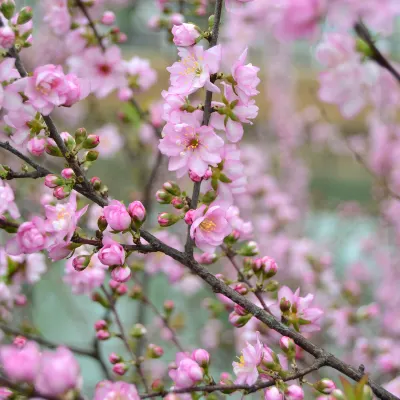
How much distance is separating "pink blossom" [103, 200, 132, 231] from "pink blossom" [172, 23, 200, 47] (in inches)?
8.6

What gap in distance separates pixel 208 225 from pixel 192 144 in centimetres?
10

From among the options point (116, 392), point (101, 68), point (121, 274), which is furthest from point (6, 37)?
point (101, 68)

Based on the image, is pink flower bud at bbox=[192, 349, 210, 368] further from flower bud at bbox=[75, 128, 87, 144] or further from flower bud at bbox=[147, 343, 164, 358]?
flower bud at bbox=[75, 128, 87, 144]

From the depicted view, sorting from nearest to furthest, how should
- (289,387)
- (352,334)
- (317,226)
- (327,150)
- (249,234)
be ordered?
(289,387), (249,234), (352,334), (317,226), (327,150)

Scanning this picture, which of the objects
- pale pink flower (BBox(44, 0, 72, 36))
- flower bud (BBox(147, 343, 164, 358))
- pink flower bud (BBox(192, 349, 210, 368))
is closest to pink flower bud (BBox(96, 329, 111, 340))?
flower bud (BBox(147, 343, 164, 358))

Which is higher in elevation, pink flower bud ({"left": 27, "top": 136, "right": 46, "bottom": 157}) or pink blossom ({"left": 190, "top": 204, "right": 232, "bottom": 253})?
pink flower bud ({"left": 27, "top": 136, "right": 46, "bottom": 157})

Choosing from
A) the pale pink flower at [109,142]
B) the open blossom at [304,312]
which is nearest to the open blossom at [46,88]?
the open blossom at [304,312]

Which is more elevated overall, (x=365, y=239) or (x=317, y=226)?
(x=365, y=239)

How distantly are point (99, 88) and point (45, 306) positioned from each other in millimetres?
2326

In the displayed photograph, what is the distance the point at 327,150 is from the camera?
13.6 ft

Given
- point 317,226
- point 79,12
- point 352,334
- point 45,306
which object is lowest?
point 45,306

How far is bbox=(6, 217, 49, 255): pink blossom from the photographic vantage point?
0.55m

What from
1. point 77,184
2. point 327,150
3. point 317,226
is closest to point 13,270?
point 77,184

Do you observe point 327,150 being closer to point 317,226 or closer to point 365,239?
point 317,226
